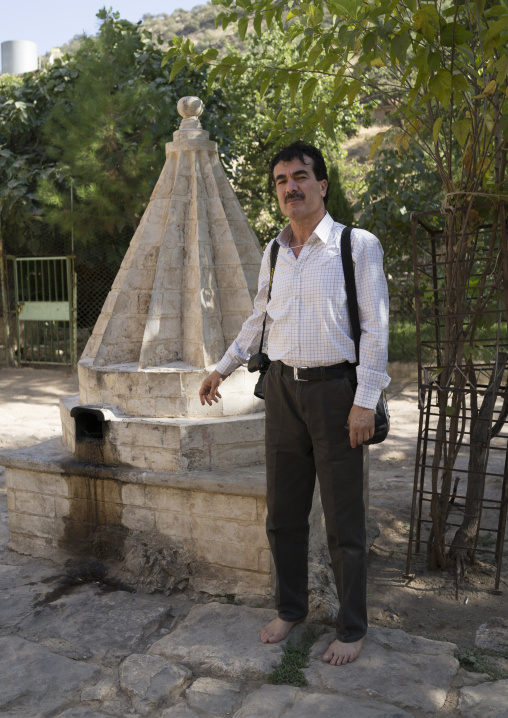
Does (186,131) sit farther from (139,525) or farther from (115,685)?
(115,685)

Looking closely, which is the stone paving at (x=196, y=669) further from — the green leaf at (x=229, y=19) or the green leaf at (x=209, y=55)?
the green leaf at (x=229, y=19)

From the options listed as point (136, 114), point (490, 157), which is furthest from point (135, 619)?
point (136, 114)

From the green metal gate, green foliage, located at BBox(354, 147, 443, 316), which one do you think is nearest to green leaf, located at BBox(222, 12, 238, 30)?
green foliage, located at BBox(354, 147, 443, 316)

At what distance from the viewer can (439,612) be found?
133 inches

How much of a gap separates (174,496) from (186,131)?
87.8 inches

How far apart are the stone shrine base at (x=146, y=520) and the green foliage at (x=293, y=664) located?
576 millimetres

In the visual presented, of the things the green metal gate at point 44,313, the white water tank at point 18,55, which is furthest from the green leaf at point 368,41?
the white water tank at point 18,55

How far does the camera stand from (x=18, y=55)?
21.6 metres

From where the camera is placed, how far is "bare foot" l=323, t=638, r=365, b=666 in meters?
2.70

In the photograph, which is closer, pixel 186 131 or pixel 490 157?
pixel 490 157

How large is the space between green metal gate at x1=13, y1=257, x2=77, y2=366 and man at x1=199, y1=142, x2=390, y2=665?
912 cm

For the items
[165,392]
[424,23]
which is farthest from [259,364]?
[424,23]

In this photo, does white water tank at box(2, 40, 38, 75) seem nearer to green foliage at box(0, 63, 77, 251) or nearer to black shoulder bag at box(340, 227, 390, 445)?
green foliage at box(0, 63, 77, 251)

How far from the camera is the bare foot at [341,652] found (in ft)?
8.86
